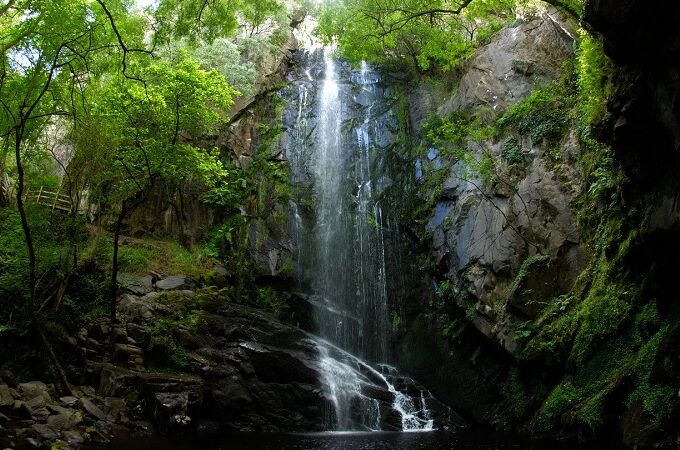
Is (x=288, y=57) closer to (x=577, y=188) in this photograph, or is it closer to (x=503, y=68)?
(x=503, y=68)

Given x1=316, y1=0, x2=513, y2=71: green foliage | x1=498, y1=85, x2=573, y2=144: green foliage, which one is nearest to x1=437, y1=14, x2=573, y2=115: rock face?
x1=498, y1=85, x2=573, y2=144: green foliage

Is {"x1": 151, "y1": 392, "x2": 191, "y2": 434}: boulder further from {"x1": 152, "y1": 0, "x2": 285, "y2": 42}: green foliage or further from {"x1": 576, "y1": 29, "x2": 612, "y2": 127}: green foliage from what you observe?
{"x1": 576, "y1": 29, "x2": 612, "y2": 127}: green foliage

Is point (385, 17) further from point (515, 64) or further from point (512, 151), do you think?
point (515, 64)

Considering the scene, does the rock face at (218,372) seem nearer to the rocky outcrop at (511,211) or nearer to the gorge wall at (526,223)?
the gorge wall at (526,223)

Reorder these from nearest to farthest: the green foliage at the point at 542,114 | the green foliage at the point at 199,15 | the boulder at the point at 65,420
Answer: the green foliage at the point at 199,15, the boulder at the point at 65,420, the green foliage at the point at 542,114

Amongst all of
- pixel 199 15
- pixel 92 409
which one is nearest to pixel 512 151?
pixel 199 15

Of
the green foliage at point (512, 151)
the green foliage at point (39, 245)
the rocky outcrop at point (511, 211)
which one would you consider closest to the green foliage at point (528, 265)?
the rocky outcrop at point (511, 211)

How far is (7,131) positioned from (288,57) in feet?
56.7

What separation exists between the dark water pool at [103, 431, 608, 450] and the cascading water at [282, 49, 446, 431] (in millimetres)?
1591

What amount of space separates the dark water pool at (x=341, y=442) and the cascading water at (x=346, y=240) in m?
1.59

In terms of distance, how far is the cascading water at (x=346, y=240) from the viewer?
43.5 ft

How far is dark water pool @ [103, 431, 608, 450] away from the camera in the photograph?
9078 millimetres

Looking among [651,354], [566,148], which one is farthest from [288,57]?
[651,354]

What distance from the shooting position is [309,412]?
1251 centimetres
